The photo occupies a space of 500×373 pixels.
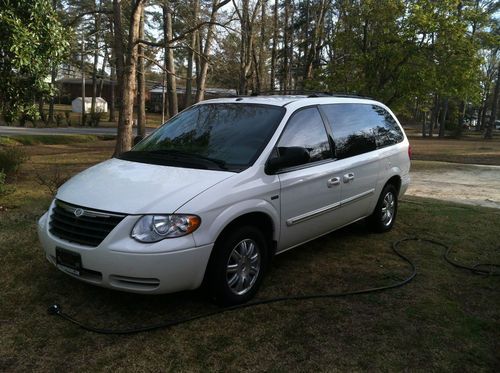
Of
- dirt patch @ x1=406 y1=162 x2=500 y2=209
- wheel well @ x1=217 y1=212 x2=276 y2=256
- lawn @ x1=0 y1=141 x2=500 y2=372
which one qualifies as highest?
wheel well @ x1=217 y1=212 x2=276 y2=256

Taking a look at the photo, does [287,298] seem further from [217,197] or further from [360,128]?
[360,128]

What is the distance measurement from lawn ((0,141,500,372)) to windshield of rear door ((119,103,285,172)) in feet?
3.94

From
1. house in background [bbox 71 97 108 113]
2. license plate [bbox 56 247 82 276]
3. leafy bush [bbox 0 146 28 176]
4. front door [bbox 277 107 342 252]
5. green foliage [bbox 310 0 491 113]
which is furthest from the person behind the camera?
house in background [bbox 71 97 108 113]

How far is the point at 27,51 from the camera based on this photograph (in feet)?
22.6

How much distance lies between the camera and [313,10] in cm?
3156

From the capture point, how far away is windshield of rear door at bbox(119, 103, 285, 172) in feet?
13.7

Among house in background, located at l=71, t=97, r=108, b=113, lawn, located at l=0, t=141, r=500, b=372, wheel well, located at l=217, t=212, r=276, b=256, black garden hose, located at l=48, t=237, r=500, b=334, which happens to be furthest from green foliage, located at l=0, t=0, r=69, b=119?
house in background, located at l=71, t=97, r=108, b=113

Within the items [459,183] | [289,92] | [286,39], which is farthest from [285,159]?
[286,39]

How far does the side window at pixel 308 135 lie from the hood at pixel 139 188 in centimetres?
86

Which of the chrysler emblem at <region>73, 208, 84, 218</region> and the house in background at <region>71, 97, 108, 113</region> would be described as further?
the house in background at <region>71, 97, 108, 113</region>

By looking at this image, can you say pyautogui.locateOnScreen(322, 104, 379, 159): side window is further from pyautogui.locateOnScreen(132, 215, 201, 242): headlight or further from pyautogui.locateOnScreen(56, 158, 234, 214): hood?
pyautogui.locateOnScreen(132, 215, 201, 242): headlight

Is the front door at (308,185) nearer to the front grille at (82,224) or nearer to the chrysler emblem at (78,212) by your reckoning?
the front grille at (82,224)

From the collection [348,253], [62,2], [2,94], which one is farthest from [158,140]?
[62,2]

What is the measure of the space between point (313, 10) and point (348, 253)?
29061 mm
